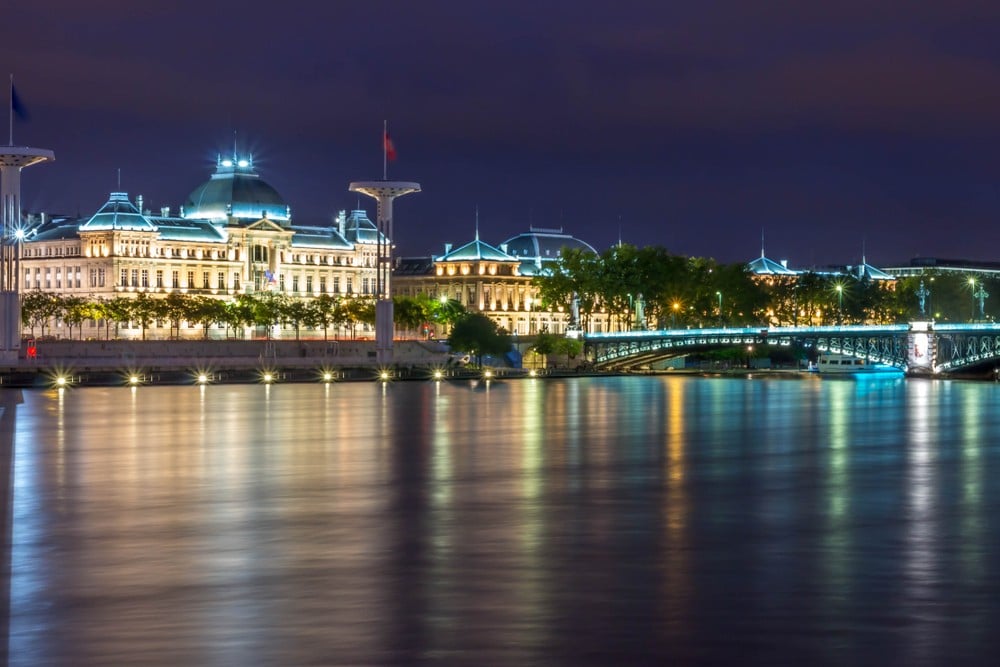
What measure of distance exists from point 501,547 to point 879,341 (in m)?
139

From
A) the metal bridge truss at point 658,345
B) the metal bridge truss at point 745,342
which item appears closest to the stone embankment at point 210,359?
the metal bridge truss at point 658,345

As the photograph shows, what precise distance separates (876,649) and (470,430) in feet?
156

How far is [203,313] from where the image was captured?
581ft

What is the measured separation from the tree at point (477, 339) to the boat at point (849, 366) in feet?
97.9

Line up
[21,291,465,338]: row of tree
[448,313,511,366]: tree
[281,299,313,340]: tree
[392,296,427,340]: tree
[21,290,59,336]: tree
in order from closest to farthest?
[448,313,511,366]: tree → [21,290,59,336]: tree → [21,291,465,338]: row of tree → [281,299,313,340]: tree → [392,296,427,340]: tree

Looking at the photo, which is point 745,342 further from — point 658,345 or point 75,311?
point 75,311

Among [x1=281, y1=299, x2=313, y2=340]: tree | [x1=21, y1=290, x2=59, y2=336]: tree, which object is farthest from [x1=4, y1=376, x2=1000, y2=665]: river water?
[x1=281, y1=299, x2=313, y2=340]: tree

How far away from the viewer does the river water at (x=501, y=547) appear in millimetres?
23406

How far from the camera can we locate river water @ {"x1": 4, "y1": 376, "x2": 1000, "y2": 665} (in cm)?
2341

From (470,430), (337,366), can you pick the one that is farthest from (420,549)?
(337,366)

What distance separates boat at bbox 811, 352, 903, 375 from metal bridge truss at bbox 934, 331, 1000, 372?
6.56m

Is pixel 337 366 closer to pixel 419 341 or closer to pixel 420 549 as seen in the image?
pixel 419 341

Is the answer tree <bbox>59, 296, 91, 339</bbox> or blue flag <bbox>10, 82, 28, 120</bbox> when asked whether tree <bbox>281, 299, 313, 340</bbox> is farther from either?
blue flag <bbox>10, 82, 28, 120</bbox>

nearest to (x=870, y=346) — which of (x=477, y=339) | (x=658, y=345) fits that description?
(x=658, y=345)
